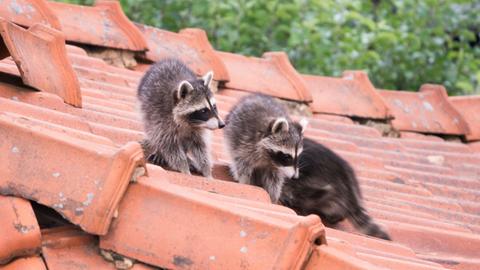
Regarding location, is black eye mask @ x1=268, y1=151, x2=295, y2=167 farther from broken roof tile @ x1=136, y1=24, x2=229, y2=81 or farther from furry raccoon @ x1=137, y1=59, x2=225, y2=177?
broken roof tile @ x1=136, y1=24, x2=229, y2=81

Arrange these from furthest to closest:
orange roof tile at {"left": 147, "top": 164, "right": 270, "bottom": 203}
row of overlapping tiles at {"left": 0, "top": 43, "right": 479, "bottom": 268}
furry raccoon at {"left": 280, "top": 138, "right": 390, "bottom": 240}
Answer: furry raccoon at {"left": 280, "top": 138, "right": 390, "bottom": 240}, row of overlapping tiles at {"left": 0, "top": 43, "right": 479, "bottom": 268}, orange roof tile at {"left": 147, "top": 164, "right": 270, "bottom": 203}

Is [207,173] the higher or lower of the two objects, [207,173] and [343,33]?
the higher

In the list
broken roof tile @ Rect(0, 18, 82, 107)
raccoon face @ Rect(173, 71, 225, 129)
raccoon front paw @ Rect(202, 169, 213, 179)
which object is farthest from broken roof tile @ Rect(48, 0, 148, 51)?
raccoon front paw @ Rect(202, 169, 213, 179)

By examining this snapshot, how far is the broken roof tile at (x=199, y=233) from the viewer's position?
234 centimetres

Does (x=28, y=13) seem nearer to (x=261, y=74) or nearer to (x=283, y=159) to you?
(x=283, y=159)

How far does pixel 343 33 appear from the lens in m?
10.6

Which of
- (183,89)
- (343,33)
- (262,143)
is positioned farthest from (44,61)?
(343,33)

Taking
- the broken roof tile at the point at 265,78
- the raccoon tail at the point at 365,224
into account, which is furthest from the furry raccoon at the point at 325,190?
the broken roof tile at the point at 265,78

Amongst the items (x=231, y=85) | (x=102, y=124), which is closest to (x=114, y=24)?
(x=231, y=85)

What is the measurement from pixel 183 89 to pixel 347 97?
253 centimetres

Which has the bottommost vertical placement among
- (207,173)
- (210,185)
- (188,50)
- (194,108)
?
(188,50)

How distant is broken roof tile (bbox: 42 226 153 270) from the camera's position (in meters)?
2.42

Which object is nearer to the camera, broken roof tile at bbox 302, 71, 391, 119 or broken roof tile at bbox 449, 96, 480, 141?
broken roof tile at bbox 302, 71, 391, 119

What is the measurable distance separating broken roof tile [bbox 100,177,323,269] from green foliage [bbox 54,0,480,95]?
23.6 feet
